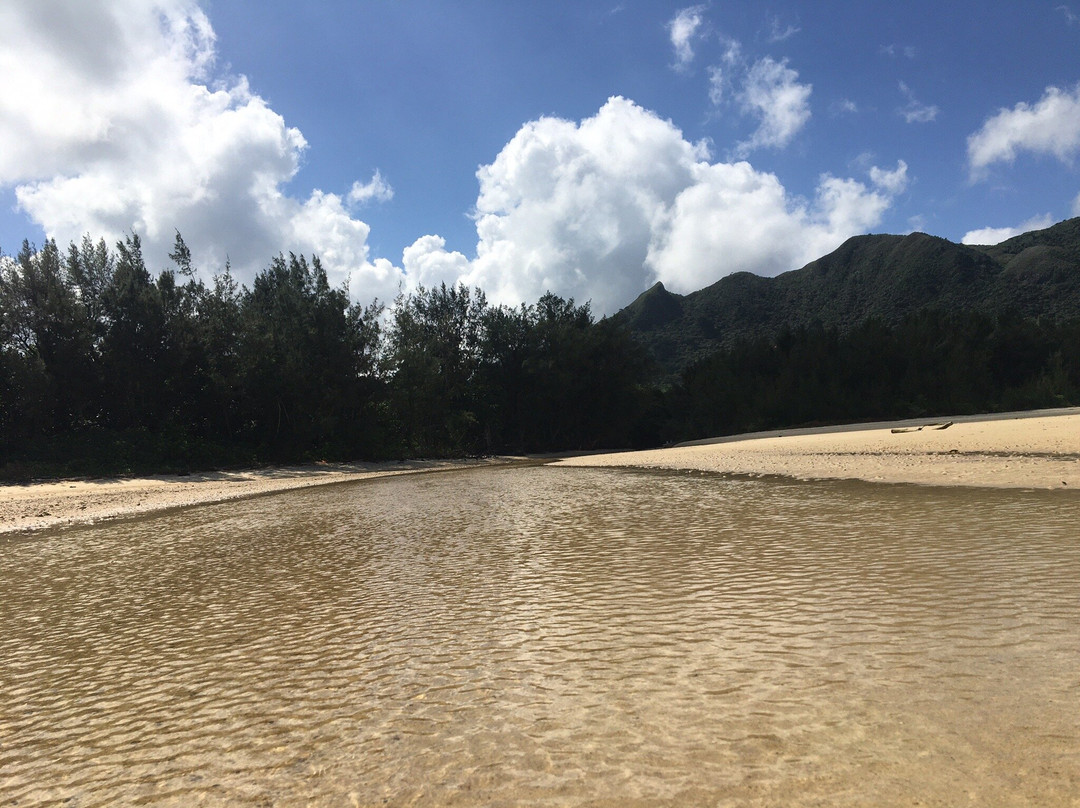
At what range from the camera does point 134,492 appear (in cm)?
1980

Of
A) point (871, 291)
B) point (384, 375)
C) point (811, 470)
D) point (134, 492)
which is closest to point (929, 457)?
point (811, 470)

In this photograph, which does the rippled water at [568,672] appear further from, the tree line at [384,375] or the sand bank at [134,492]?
the tree line at [384,375]

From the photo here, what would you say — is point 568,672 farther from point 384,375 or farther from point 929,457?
point 384,375

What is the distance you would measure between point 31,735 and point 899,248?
11398 centimetres

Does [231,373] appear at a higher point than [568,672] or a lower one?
higher

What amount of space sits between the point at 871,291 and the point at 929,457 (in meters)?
81.6

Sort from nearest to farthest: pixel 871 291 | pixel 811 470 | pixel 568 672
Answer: pixel 568 672
pixel 811 470
pixel 871 291

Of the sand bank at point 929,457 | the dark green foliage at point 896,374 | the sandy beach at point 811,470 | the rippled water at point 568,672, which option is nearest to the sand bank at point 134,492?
the sandy beach at point 811,470

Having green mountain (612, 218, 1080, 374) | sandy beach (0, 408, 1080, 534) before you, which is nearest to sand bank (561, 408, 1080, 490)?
sandy beach (0, 408, 1080, 534)

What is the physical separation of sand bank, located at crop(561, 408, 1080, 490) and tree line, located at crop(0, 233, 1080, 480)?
57.2ft

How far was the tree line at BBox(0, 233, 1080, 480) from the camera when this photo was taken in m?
27.0

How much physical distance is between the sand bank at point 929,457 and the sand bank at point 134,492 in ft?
46.1

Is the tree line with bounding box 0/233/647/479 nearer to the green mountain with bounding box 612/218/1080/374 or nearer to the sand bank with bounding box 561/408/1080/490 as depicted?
the sand bank with bounding box 561/408/1080/490

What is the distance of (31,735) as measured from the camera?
3.83m
